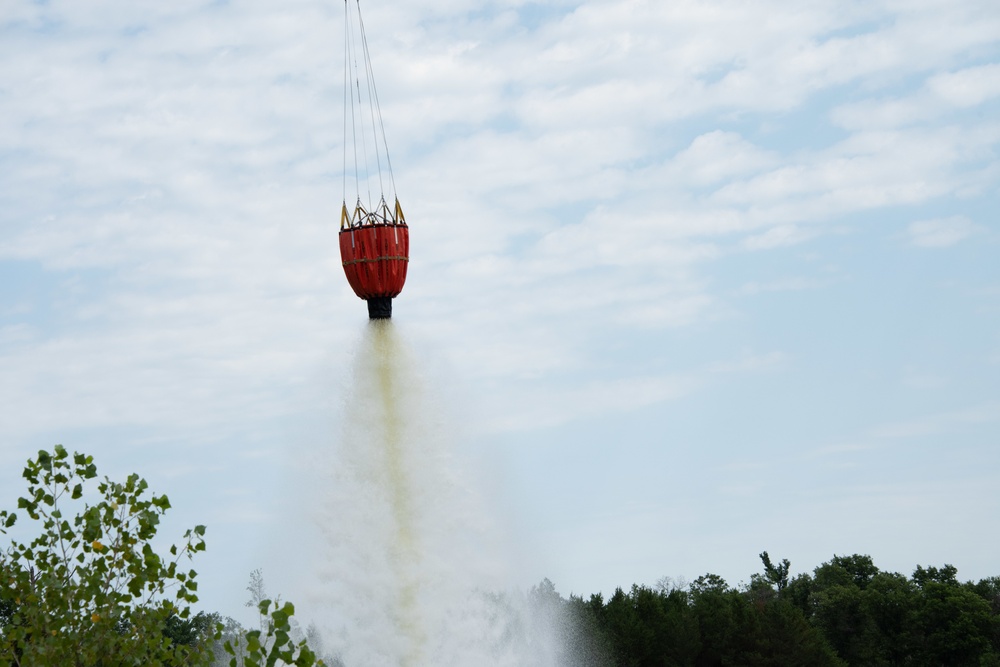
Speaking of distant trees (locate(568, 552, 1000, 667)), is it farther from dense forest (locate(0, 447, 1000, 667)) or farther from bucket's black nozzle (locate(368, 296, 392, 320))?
bucket's black nozzle (locate(368, 296, 392, 320))

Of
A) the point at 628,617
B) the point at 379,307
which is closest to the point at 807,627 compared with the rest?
the point at 628,617

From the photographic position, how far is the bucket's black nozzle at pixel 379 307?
46.4 metres

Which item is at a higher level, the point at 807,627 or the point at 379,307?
the point at 379,307

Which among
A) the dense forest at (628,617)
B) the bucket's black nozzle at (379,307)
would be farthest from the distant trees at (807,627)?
the bucket's black nozzle at (379,307)

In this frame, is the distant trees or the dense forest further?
the distant trees

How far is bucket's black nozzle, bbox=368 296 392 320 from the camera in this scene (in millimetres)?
46438

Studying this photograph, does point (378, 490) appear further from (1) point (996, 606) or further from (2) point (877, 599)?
(1) point (996, 606)

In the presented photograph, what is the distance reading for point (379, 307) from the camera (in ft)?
153

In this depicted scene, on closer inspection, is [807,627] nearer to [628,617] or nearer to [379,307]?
[628,617]

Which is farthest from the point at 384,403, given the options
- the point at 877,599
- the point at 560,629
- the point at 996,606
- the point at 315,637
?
the point at 996,606

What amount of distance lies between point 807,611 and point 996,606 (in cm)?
1593

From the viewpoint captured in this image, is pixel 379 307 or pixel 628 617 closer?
pixel 379 307

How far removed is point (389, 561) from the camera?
50.9m

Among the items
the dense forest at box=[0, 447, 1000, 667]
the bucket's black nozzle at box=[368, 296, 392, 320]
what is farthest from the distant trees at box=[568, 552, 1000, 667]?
the bucket's black nozzle at box=[368, 296, 392, 320]
